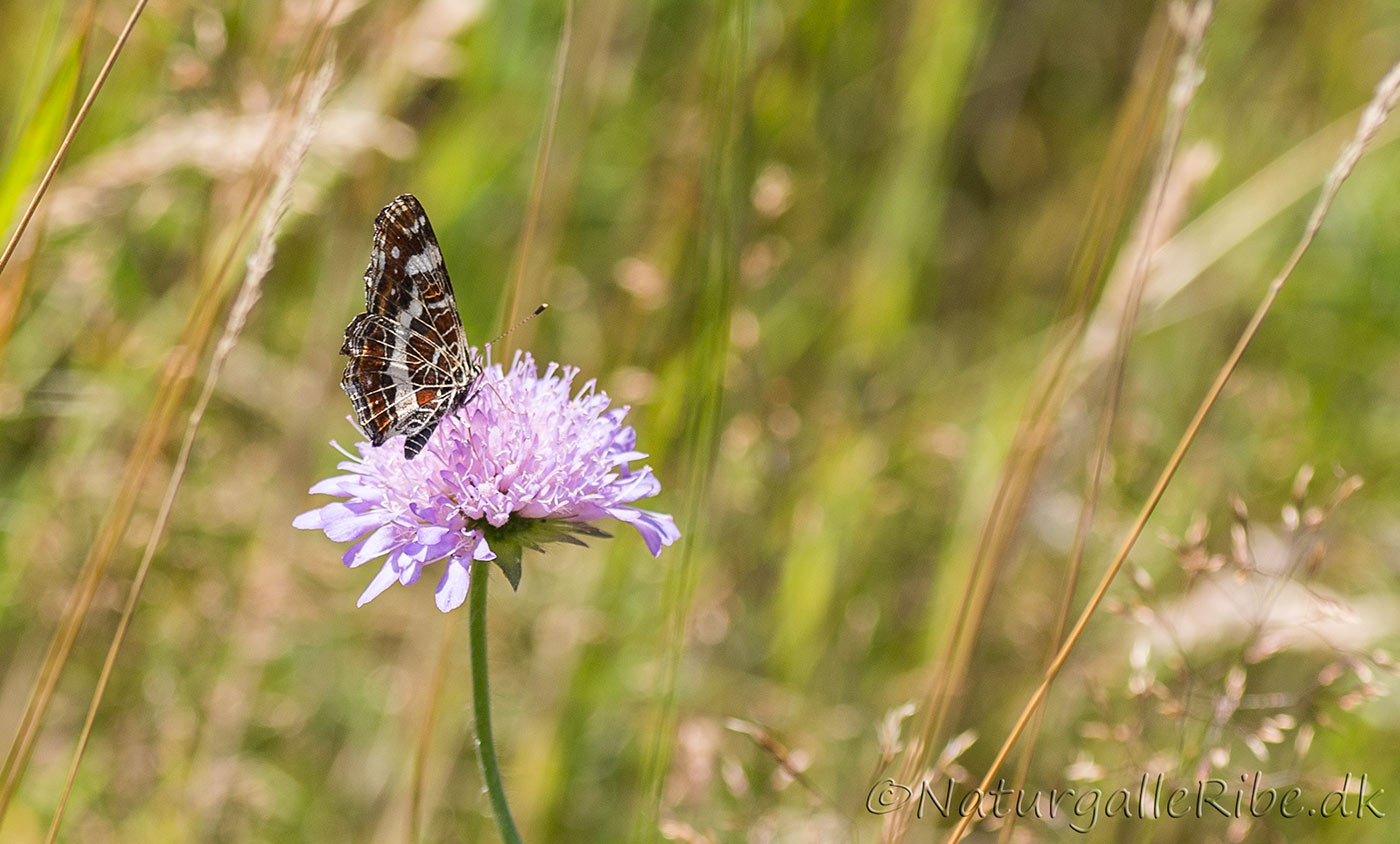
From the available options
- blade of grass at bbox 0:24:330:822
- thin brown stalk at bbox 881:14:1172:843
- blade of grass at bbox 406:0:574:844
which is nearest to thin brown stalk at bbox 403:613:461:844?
blade of grass at bbox 406:0:574:844

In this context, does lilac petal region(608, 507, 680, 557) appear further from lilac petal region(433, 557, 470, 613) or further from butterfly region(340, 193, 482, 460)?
butterfly region(340, 193, 482, 460)

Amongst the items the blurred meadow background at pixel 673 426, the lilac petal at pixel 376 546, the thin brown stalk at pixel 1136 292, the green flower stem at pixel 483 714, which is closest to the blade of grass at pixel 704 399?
the blurred meadow background at pixel 673 426

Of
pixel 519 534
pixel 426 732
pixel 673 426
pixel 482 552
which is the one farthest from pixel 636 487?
pixel 673 426

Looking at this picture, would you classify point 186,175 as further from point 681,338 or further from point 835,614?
point 835,614

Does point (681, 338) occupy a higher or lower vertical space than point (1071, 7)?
lower

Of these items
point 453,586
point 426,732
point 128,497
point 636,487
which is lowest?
point 426,732

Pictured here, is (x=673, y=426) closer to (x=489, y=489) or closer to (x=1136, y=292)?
(x=489, y=489)

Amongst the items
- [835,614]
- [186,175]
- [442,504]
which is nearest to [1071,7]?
[835,614]
